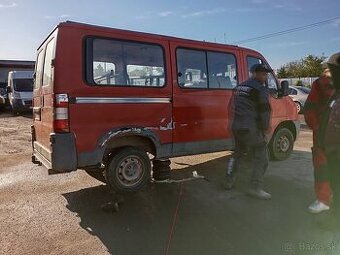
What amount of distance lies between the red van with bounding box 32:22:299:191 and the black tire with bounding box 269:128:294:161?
1.36 m

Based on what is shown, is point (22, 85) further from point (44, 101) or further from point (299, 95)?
point (44, 101)

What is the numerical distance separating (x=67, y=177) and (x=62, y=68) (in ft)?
9.17

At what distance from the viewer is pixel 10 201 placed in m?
5.80

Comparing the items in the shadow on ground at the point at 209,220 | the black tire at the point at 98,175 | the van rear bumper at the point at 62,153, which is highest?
the van rear bumper at the point at 62,153

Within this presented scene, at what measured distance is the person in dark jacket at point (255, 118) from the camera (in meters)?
5.50

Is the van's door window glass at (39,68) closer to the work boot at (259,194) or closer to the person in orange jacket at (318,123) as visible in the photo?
the work boot at (259,194)

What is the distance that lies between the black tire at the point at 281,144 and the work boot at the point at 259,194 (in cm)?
233

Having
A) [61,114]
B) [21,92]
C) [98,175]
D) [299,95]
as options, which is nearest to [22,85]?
[21,92]

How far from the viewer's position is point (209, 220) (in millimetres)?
4789

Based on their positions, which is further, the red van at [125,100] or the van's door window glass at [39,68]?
the van's door window glass at [39,68]

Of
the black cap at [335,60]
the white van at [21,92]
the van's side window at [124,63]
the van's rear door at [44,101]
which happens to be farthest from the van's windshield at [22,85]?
the black cap at [335,60]

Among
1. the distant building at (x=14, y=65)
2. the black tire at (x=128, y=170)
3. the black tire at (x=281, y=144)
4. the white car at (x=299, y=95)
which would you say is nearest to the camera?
the black tire at (x=128, y=170)

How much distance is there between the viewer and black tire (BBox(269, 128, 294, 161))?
25.6ft

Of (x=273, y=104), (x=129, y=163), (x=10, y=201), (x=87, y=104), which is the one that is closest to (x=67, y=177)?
(x=10, y=201)
